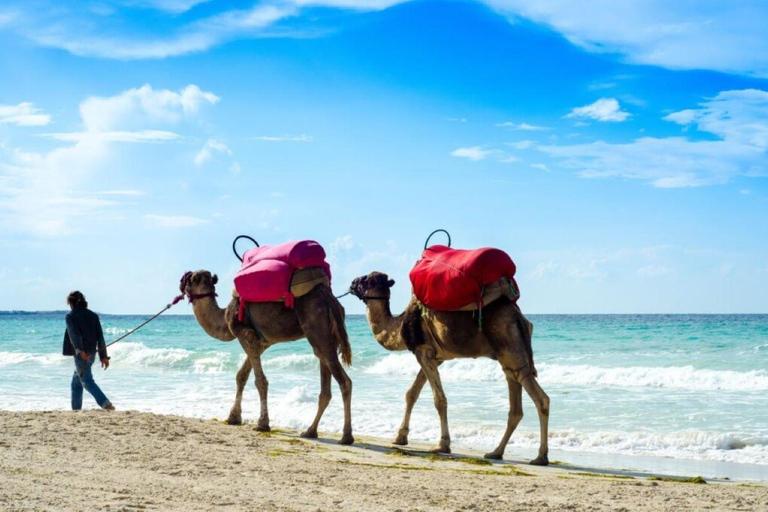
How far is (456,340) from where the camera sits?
10391mm

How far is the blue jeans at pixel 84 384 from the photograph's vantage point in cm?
1241

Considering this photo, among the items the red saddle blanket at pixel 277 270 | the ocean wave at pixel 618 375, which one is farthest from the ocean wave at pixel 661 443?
the ocean wave at pixel 618 375

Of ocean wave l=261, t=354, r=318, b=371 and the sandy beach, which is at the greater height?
the sandy beach

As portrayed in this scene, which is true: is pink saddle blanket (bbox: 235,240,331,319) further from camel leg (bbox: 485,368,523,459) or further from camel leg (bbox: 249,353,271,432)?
camel leg (bbox: 485,368,523,459)

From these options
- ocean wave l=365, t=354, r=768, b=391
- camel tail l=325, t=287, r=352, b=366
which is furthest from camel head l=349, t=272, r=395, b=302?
ocean wave l=365, t=354, r=768, b=391

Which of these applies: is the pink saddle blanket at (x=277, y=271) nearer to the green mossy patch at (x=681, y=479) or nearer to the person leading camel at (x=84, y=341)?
the person leading camel at (x=84, y=341)

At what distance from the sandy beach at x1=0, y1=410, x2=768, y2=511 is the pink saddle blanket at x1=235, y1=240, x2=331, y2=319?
1.86 meters

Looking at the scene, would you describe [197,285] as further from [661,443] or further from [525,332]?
[661,443]

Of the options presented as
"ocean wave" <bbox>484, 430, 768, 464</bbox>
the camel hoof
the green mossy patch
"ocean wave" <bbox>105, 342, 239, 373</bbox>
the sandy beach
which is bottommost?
"ocean wave" <bbox>105, 342, 239, 373</bbox>

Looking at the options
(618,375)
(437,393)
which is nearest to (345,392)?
(437,393)

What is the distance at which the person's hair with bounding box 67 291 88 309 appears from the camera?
41.0 feet

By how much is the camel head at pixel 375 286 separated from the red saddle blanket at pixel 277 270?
50cm

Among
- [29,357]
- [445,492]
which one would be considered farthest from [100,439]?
[29,357]

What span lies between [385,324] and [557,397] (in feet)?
29.7
